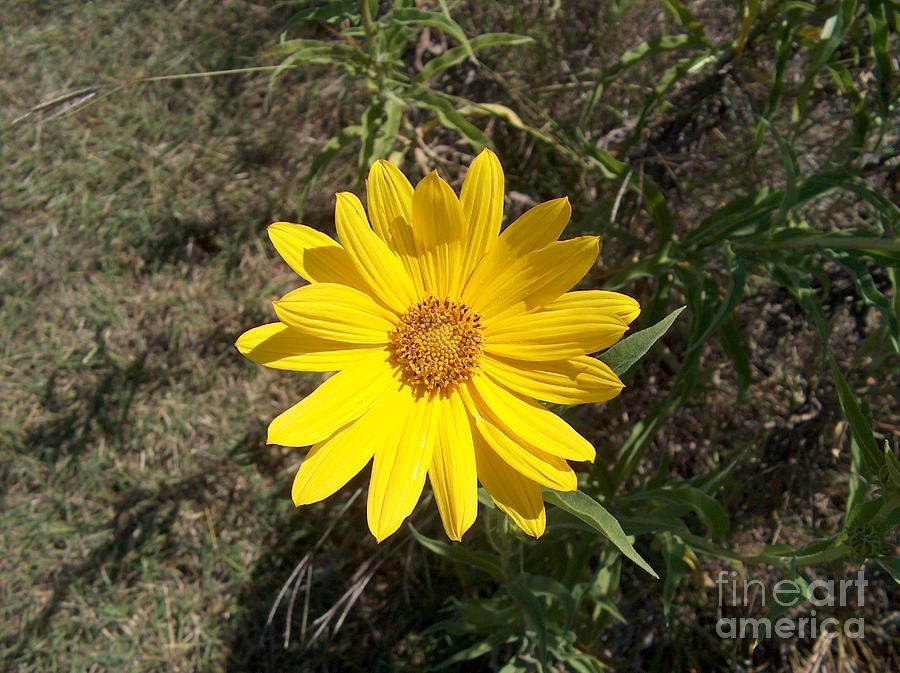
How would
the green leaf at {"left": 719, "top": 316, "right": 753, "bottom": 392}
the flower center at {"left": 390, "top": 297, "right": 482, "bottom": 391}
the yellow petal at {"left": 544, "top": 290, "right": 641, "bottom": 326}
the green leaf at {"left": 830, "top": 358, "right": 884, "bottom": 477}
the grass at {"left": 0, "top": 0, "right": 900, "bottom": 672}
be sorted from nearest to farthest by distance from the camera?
the yellow petal at {"left": 544, "top": 290, "right": 641, "bottom": 326} → the green leaf at {"left": 830, "top": 358, "right": 884, "bottom": 477} → the flower center at {"left": 390, "top": 297, "right": 482, "bottom": 391} → the green leaf at {"left": 719, "top": 316, "right": 753, "bottom": 392} → the grass at {"left": 0, "top": 0, "right": 900, "bottom": 672}

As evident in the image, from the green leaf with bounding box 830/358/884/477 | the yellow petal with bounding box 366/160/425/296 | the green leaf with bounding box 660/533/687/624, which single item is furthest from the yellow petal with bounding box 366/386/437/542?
the green leaf with bounding box 830/358/884/477

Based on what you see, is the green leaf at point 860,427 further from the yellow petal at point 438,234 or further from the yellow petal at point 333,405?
the yellow petal at point 333,405

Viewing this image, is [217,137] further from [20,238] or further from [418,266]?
[418,266]

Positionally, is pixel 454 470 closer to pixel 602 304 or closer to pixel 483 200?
pixel 602 304

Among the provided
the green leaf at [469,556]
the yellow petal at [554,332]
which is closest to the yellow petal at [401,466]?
the yellow petal at [554,332]

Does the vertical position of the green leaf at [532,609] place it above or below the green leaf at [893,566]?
below

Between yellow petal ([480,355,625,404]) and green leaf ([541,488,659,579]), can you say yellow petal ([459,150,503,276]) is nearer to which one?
yellow petal ([480,355,625,404])

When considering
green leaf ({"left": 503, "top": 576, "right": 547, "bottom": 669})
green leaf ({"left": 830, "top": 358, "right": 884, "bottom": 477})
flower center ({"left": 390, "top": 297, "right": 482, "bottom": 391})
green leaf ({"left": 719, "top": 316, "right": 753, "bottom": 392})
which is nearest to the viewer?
green leaf ({"left": 830, "top": 358, "right": 884, "bottom": 477})
